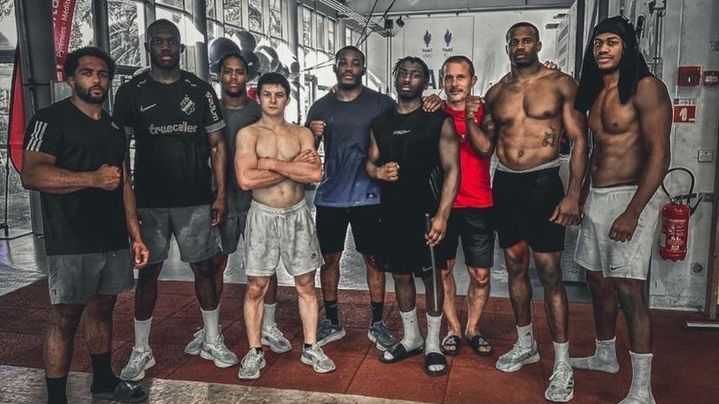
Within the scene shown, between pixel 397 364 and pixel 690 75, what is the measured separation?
9.50ft

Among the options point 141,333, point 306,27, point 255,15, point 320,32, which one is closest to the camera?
point 141,333

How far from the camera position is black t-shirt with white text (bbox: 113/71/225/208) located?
128 inches

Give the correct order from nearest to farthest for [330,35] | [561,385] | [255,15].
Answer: [561,385] → [255,15] → [330,35]

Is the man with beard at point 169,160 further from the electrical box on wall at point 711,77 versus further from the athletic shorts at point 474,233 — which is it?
the electrical box on wall at point 711,77

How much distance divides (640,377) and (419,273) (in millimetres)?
1200

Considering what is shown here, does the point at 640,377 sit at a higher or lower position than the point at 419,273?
lower

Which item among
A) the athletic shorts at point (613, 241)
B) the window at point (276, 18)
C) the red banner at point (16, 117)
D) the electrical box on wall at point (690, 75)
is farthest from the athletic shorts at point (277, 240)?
the window at point (276, 18)

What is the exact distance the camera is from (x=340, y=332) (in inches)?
154

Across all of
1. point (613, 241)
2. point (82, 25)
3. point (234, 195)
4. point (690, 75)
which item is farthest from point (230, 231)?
point (82, 25)

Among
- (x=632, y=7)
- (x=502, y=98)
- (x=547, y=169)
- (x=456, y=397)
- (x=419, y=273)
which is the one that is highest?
(x=632, y=7)

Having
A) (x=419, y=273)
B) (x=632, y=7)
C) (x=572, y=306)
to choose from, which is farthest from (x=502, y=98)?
(x=632, y=7)

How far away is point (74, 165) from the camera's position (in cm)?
273

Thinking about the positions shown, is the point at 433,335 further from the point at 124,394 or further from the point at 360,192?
the point at 124,394

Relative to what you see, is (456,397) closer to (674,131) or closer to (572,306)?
(572,306)
